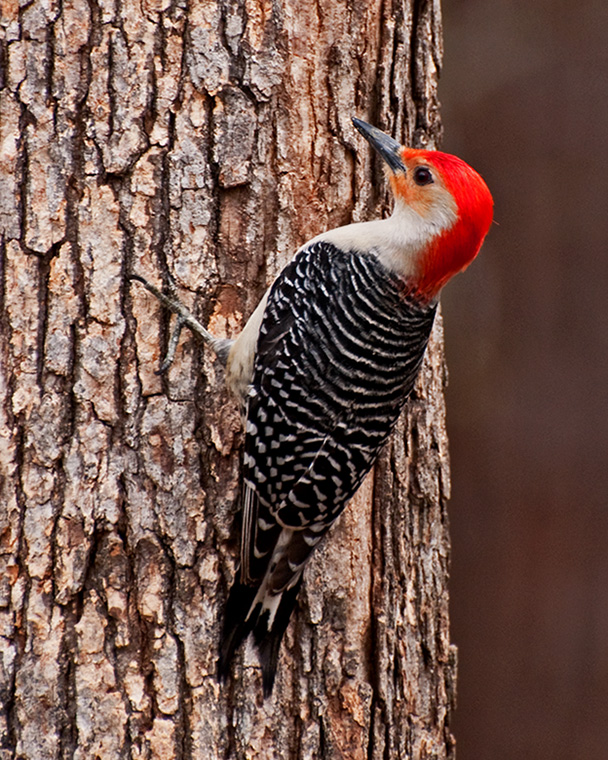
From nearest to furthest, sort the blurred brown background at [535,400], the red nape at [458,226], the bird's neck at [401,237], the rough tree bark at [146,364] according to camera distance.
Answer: the rough tree bark at [146,364] → the red nape at [458,226] → the bird's neck at [401,237] → the blurred brown background at [535,400]

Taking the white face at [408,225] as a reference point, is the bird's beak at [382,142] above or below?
above

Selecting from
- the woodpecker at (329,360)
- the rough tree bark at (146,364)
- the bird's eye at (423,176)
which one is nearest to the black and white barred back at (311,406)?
the woodpecker at (329,360)

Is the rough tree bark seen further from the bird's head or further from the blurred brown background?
the blurred brown background

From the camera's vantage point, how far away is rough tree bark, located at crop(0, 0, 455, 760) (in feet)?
8.46

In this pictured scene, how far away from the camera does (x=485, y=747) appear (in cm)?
411

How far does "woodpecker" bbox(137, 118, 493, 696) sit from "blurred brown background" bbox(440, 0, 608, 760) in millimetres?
1183

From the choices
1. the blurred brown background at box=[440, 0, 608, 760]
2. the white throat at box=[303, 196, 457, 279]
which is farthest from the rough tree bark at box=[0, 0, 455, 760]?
the blurred brown background at box=[440, 0, 608, 760]

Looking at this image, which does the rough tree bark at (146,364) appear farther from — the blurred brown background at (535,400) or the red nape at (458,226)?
the blurred brown background at (535,400)

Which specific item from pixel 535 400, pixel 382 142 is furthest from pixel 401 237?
pixel 535 400

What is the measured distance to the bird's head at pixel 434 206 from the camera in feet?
9.14

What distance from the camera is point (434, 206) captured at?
2.90 metres

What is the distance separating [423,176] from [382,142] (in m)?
0.18

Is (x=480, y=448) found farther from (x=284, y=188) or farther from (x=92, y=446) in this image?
(x=92, y=446)

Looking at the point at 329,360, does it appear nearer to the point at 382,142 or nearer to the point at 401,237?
the point at 401,237
